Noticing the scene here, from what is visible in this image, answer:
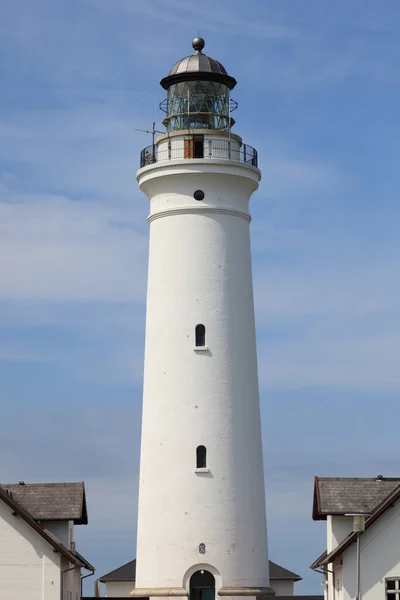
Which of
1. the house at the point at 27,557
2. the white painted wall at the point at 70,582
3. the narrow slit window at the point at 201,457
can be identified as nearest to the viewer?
the house at the point at 27,557

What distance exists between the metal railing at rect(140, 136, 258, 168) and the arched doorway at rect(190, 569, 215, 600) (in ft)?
47.3

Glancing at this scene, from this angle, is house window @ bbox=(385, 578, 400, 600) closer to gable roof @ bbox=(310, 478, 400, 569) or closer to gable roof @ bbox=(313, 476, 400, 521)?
gable roof @ bbox=(310, 478, 400, 569)

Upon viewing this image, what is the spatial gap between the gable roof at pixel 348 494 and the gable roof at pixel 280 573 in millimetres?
18634

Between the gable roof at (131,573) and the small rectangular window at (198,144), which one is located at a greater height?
the small rectangular window at (198,144)

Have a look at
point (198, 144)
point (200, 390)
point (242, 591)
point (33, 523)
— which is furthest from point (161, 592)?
point (198, 144)

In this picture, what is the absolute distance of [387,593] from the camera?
162 ft

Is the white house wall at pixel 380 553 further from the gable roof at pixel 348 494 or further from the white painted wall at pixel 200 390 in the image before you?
the white painted wall at pixel 200 390

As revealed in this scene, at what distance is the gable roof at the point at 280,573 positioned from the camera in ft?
238

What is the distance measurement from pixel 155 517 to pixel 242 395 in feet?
16.9

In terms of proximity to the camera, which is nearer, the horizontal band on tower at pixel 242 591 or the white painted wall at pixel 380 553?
the white painted wall at pixel 380 553

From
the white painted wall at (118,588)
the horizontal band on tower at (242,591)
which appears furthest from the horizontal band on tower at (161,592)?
the white painted wall at (118,588)

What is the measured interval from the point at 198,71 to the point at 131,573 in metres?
26.8

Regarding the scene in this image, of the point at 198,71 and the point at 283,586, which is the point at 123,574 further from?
the point at 198,71

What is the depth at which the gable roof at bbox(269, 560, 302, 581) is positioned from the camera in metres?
72.4
